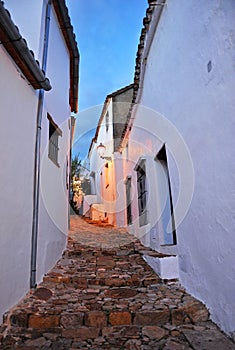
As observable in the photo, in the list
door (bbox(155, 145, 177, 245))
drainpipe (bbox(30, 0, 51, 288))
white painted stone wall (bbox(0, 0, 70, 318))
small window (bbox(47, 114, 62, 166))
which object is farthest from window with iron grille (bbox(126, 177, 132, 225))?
drainpipe (bbox(30, 0, 51, 288))

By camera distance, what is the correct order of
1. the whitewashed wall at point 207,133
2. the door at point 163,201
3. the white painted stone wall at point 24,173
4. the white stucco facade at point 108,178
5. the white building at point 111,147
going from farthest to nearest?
the white stucco facade at point 108,178 < the white building at point 111,147 < the door at point 163,201 < the white painted stone wall at point 24,173 < the whitewashed wall at point 207,133

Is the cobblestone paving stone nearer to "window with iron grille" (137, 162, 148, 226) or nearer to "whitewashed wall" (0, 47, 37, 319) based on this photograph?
"whitewashed wall" (0, 47, 37, 319)

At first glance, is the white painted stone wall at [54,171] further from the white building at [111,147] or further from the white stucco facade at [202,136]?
the white building at [111,147]

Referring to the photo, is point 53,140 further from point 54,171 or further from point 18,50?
point 18,50

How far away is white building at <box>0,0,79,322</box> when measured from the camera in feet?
10.4

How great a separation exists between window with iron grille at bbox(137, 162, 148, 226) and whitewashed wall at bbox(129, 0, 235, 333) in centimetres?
248

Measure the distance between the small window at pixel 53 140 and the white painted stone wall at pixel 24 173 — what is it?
157 millimetres

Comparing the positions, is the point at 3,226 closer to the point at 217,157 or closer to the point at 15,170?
the point at 15,170

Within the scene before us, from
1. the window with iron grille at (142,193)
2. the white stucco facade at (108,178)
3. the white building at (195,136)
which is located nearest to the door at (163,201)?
the white building at (195,136)

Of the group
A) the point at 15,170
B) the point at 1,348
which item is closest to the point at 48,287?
the point at 1,348

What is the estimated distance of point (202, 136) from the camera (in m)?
3.07

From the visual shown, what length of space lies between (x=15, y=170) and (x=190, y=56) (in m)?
2.95

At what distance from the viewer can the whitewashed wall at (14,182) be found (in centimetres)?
309

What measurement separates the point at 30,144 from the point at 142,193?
3.77 meters
